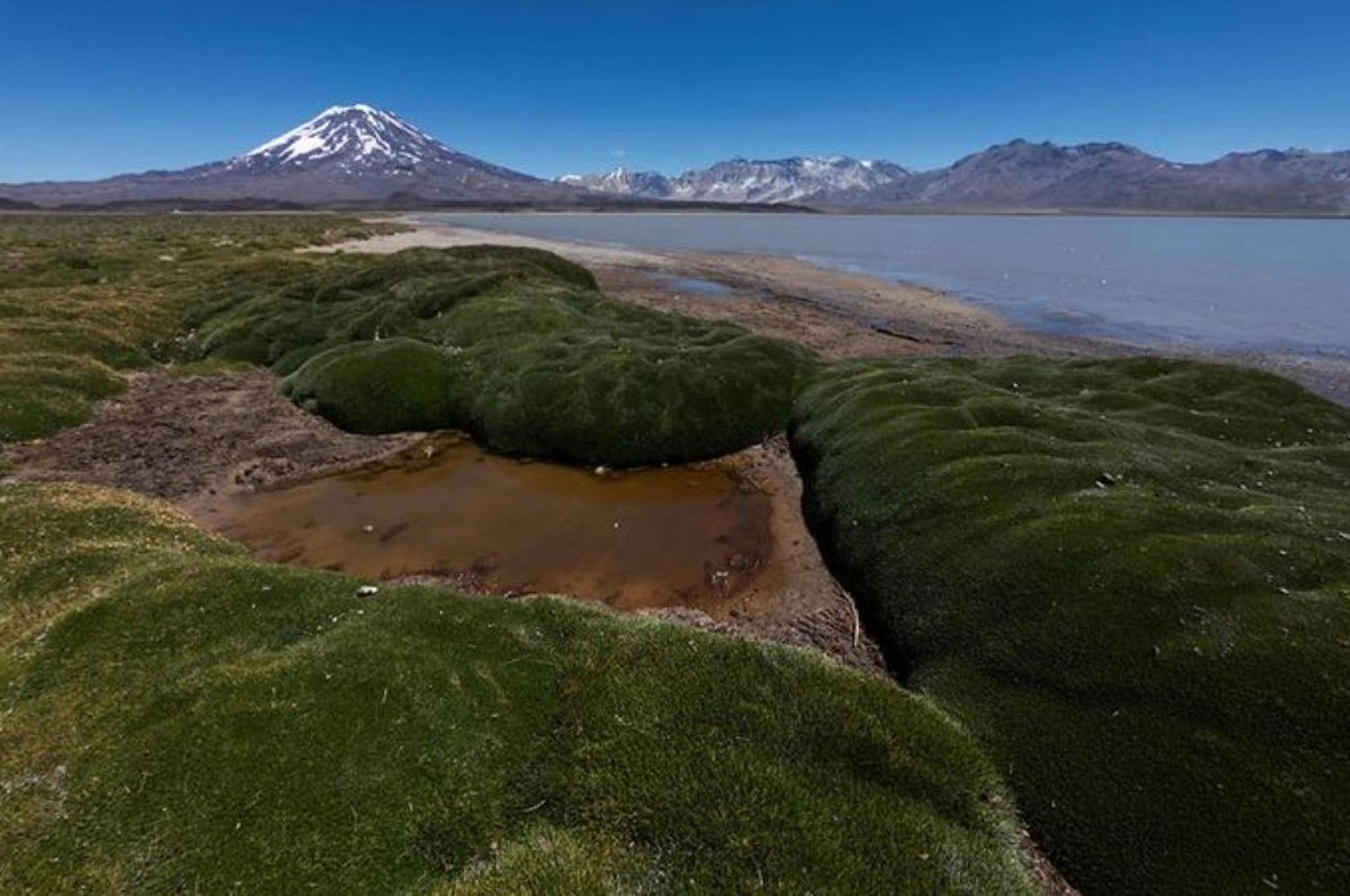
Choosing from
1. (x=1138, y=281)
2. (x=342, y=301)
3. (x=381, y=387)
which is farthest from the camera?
(x=1138, y=281)

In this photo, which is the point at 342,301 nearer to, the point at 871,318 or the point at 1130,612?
the point at 871,318

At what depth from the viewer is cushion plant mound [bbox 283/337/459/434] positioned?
88.5 ft

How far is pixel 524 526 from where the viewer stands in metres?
19.7

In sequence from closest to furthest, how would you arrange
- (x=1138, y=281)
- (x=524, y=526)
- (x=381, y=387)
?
(x=524, y=526) < (x=381, y=387) < (x=1138, y=281)

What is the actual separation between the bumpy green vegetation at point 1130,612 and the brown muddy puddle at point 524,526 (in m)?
3.54

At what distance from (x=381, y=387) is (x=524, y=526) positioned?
41.1 ft

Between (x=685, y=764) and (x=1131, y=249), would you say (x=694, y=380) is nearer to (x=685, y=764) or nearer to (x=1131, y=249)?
(x=685, y=764)

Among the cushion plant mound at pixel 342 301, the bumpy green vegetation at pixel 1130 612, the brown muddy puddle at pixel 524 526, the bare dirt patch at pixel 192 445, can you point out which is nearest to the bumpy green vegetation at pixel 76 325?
the bare dirt patch at pixel 192 445

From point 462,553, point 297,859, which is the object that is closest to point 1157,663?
point 297,859

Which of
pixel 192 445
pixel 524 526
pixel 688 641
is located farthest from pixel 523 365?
pixel 688 641

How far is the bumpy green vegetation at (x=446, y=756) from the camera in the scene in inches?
284

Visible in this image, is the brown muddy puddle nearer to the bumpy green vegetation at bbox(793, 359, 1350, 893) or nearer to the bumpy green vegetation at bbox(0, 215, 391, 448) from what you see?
the bumpy green vegetation at bbox(793, 359, 1350, 893)

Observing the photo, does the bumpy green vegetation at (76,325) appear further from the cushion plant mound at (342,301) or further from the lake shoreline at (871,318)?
the lake shoreline at (871,318)

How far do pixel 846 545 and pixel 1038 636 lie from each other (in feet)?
19.1
